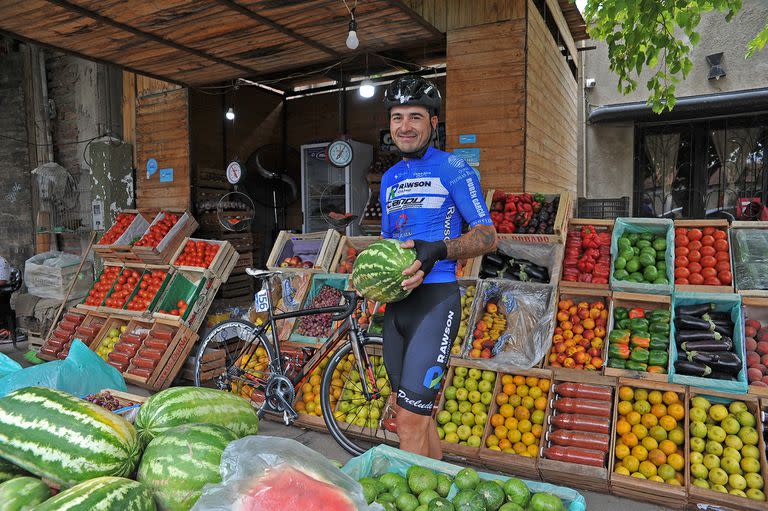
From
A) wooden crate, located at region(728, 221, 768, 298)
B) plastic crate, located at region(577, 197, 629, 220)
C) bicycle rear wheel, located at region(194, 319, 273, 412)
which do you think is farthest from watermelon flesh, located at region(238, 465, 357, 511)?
plastic crate, located at region(577, 197, 629, 220)

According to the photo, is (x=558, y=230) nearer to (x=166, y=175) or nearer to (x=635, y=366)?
(x=635, y=366)

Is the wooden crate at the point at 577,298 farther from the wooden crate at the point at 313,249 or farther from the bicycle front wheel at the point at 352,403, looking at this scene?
the wooden crate at the point at 313,249

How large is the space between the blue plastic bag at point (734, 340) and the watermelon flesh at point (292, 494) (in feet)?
10.4

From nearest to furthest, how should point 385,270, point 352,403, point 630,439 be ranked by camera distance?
point 385,270 < point 630,439 < point 352,403

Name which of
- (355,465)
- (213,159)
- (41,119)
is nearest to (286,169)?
(213,159)

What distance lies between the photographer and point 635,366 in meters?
3.56

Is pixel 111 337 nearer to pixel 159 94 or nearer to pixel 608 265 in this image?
pixel 159 94

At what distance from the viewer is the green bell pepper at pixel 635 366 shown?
3.53 m

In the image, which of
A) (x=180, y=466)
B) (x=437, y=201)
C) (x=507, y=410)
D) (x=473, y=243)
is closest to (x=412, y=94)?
(x=437, y=201)

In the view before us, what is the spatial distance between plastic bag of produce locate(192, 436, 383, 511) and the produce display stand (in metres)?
6.31

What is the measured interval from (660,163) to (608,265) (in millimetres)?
7220

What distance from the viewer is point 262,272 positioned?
184 inches

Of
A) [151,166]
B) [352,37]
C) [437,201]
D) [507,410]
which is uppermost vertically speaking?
[352,37]

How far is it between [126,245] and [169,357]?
2027 mm
